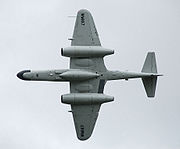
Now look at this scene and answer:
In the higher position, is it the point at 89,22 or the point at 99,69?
the point at 89,22

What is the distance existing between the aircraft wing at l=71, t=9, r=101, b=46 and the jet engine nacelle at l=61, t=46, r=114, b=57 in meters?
0.67

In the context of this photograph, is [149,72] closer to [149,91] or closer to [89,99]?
[149,91]

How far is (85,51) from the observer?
43.1m

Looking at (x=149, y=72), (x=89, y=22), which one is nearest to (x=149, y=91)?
(x=149, y=72)

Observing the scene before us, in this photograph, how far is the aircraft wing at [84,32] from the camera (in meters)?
43.8

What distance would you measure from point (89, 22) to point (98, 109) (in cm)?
834

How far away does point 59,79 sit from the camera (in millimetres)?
43188

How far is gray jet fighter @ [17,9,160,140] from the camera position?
1698 inches

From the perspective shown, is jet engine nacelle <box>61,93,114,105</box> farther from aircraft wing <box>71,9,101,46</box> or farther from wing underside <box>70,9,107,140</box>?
aircraft wing <box>71,9,101,46</box>

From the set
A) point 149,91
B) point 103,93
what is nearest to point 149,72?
point 149,91

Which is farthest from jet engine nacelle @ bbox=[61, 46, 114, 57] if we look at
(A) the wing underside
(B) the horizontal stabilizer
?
(B) the horizontal stabilizer

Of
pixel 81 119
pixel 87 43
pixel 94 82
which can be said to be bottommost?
pixel 81 119

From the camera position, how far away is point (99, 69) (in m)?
44.0

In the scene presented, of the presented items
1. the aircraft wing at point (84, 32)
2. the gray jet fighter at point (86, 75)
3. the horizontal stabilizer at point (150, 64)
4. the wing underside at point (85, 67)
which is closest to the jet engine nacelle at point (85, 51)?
the gray jet fighter at point (86, 75)
